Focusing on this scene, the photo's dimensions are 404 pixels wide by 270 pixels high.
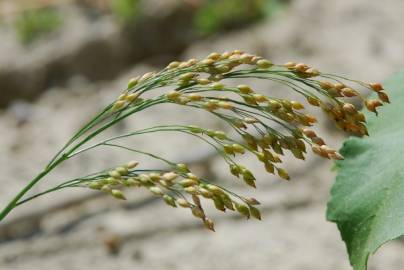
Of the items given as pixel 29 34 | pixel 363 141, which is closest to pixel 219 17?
pixel 29 34

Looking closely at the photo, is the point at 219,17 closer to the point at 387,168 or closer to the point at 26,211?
the point at 26,211

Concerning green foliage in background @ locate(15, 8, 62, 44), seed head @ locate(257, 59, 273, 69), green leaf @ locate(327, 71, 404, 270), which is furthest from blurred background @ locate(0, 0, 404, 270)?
seed head @ locate(257, 59, 273, 69)

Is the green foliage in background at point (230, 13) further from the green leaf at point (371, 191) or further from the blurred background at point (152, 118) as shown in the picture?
the green leaf at point (371, 191)

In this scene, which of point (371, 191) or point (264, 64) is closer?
point (264, 64)

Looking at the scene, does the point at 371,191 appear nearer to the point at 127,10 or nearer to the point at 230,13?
the point at 230,13

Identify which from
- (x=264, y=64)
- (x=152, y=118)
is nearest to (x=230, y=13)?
(x=152, y=118)

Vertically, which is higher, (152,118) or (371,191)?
(152,118)
